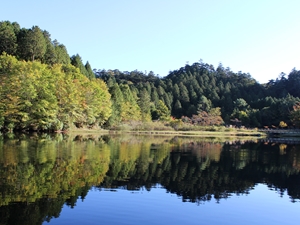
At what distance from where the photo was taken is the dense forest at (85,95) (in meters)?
39.1

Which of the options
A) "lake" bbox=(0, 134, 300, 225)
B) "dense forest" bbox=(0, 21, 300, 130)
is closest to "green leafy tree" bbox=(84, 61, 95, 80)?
"dense forest" bbox=(0, 21, 300, 130)

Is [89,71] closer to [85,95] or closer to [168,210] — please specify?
[85,95]

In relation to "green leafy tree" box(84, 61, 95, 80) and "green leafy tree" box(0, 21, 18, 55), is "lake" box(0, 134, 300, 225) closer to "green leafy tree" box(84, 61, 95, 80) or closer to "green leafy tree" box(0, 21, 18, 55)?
"green leafy tree" box(0, 21, 18, 55)

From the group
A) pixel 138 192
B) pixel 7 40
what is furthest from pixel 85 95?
pixel 138 192

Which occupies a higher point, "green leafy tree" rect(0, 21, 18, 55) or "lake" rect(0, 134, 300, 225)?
"green leafy tree" rect(0, 21, 18, 55)

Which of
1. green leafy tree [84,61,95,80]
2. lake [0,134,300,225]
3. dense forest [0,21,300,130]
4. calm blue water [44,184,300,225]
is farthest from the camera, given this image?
green leafy tree [84,61,95,80]

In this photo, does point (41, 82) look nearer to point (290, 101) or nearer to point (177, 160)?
point (177, 160)

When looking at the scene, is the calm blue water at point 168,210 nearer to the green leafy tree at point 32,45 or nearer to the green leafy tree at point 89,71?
the green leafy tree at point 32,45

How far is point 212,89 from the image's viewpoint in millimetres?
105875

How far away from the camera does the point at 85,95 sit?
5147cm

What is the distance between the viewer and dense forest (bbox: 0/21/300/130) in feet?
128

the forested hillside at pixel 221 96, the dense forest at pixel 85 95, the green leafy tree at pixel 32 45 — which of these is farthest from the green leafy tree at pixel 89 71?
the green leafy tree at pixel 32 45

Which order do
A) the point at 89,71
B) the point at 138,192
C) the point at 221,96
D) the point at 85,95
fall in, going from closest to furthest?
1. the point at 138,192
2. the point at 85,95
3. the point at 89,71
4. the point at 221,96

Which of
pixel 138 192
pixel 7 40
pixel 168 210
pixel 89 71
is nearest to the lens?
pixel 168 210
